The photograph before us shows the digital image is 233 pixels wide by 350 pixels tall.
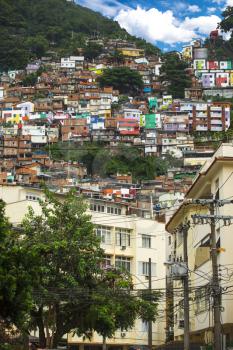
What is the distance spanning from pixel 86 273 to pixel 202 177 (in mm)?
8265

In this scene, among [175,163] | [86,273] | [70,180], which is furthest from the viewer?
[175,163]

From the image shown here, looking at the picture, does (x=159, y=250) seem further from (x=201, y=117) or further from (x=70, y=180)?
(x=201, y=117)

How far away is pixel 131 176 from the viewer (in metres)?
157

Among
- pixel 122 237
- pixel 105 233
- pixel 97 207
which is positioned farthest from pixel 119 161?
pixel 105 233

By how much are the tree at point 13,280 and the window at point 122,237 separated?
132ft

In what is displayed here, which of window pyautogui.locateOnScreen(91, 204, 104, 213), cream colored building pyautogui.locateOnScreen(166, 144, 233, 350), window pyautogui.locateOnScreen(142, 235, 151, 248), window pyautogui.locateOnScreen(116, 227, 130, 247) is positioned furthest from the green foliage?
cream colored building pyautogui.locateOnScreen(166, 144, 233, 350)

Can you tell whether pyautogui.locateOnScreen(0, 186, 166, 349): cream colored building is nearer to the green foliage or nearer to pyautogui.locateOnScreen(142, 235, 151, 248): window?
pyautogui.locateOnScreen(142, 235, 151, 248): window

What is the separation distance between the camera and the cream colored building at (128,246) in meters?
60.7

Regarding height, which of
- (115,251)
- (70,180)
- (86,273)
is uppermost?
(70,180)

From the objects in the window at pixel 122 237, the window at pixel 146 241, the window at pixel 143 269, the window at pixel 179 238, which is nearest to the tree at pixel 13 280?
the window at pixel 179 238

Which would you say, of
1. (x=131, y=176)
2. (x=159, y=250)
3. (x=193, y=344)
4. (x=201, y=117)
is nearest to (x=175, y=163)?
(x=131, y=176)

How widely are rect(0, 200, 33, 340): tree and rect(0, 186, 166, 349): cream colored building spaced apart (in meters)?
37.4

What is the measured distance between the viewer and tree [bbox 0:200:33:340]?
20.6 metres

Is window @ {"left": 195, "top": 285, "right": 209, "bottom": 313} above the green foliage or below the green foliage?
below
